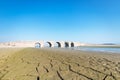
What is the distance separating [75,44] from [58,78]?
88724 mm

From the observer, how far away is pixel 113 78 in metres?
3.65

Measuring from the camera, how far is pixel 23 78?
4000 mm

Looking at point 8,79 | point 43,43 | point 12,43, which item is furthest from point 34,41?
point 8,79

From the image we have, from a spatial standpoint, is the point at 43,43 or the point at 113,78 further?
the point at 43,43

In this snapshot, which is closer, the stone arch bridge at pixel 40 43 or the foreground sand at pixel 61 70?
the foreground sand at pixel 61 70

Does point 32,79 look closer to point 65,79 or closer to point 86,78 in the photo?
point 65,79

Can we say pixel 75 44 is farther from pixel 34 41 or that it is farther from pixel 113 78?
pixel 113 78

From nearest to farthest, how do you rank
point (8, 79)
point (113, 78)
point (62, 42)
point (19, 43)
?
point (113, 78) < point (8, 79) < point (19, 43) < point (62, 42)

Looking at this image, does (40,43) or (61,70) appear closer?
(61,70)

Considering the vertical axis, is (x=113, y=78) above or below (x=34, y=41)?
below

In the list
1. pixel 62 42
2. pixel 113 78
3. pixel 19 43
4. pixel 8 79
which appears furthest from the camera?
pixel 62 42

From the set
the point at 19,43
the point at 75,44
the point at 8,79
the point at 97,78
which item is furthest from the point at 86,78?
the point at 75,44

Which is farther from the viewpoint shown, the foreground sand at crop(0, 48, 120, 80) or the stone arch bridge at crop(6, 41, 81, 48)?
the stone arch bridge at crop(6, 41, 81, 48)

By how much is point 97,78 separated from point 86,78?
11.6 inches
